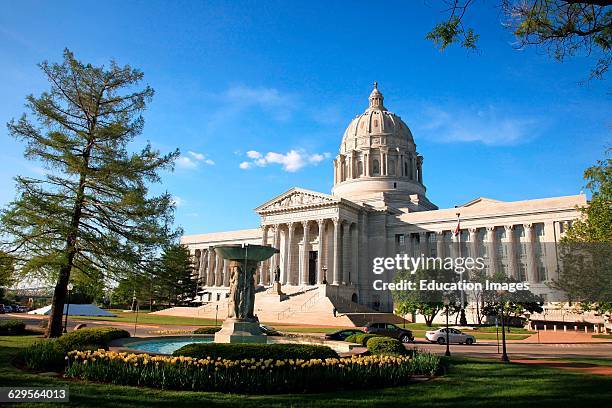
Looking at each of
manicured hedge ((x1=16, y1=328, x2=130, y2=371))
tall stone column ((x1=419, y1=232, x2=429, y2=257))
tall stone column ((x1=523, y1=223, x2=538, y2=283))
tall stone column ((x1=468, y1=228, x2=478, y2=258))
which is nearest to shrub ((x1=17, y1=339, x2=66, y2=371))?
manicured hedge ((x1=16, y1=328, x2=130, y2=371))

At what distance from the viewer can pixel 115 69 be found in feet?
83.4

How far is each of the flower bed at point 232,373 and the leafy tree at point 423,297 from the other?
40.7 m

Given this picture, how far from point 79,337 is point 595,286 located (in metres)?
40.1

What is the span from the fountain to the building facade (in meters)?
42.9

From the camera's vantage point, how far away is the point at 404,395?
11383mm

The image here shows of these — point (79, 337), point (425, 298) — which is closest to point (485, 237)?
point (425, 298)

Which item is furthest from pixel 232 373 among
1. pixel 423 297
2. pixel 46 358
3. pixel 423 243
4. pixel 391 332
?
pixel 423 243

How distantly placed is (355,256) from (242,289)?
5731cm

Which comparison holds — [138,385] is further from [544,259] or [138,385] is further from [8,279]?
[544,259]

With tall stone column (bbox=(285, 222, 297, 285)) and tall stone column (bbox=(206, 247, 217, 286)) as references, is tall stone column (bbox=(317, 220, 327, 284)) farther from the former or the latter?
tall stone column (bbox=(206, 247, 217, 286))

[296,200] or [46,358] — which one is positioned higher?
[296,200]

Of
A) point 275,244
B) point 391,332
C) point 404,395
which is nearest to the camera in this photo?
point 404,395

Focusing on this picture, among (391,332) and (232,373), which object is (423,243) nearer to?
(391,332)

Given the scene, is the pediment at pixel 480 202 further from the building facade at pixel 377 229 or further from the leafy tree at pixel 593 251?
the leafy tree at pixel 593 251
